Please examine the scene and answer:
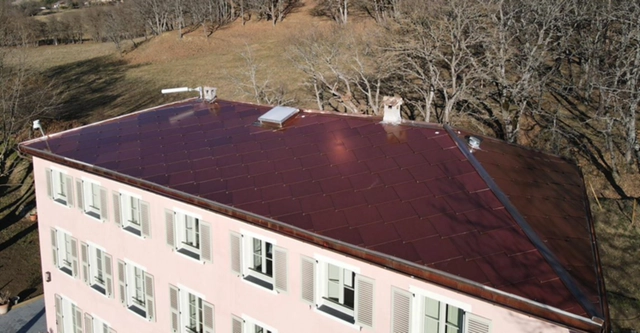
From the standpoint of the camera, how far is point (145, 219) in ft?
45.7

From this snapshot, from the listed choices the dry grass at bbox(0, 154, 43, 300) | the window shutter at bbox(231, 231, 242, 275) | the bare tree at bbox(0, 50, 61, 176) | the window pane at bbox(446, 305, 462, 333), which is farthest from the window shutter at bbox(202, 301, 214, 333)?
the bare tree at bbox(0, 50, 61, 176)

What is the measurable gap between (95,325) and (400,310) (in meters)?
11.4

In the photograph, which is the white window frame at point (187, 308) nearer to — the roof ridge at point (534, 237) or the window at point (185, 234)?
the window at point (185, 234)

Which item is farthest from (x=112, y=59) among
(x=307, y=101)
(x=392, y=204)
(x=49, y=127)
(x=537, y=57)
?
(x=392, y=204)

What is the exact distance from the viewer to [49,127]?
136 ft

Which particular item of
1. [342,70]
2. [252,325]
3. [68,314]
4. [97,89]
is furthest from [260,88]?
[252,325]

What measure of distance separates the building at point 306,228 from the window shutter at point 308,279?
1.5 inches

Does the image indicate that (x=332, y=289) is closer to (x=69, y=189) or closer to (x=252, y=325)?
(x=252, y=325)

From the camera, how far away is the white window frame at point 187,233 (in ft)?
42.9

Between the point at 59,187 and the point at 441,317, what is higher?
the point at 441,317

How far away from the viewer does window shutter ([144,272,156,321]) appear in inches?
569

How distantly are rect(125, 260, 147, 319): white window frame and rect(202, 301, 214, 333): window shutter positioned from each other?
2602 mm

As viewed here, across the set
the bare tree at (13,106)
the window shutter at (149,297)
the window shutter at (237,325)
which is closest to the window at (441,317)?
the window shutter at (237,325)

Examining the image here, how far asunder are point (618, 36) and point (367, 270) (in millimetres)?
27227
